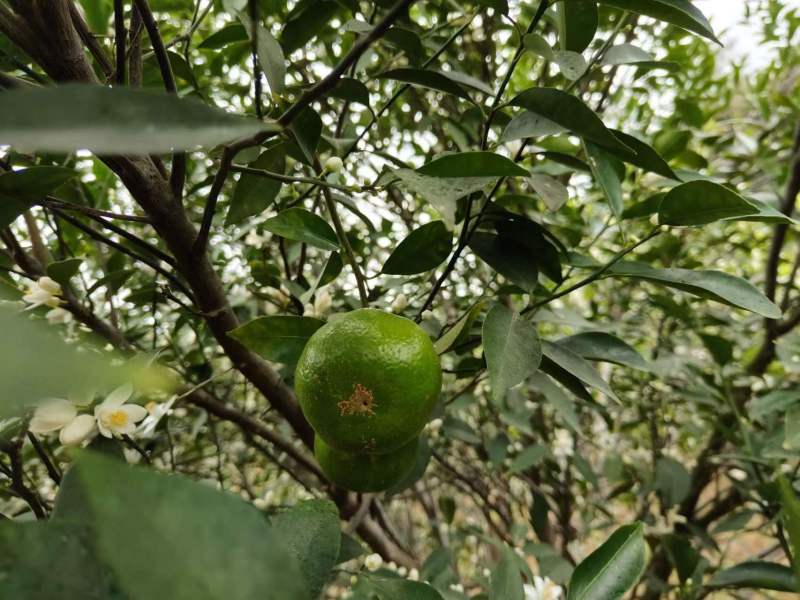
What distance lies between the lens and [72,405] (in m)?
0.53

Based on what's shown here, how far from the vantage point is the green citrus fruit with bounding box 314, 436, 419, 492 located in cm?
56

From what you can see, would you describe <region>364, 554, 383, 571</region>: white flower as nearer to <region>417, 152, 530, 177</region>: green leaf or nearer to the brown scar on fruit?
the brown scar on fruit

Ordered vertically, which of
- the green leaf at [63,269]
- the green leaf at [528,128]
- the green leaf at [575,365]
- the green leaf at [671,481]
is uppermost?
the green leaf at [528,128]

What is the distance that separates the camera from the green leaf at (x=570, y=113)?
42 cm

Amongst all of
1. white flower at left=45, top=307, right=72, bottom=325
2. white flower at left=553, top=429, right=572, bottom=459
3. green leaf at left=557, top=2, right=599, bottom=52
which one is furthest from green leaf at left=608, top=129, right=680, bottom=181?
white flower at left=553, top=429, right=572, bottom=459

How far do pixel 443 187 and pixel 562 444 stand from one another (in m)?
1.30

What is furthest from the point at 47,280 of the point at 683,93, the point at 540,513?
the point at 683,93

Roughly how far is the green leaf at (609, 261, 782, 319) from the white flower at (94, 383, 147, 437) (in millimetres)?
498

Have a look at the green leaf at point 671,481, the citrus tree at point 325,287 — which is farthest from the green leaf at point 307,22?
the green leaf at point 671,481

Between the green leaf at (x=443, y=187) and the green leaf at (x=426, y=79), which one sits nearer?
the green leaf at (x=443, y=187)

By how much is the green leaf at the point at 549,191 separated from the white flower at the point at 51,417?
517 millimetres

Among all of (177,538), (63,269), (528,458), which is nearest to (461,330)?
(177,538)

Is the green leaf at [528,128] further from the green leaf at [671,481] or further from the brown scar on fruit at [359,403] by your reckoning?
the green leaf at [671,481]

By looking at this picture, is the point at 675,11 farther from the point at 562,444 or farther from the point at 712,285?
the point at 562,444
